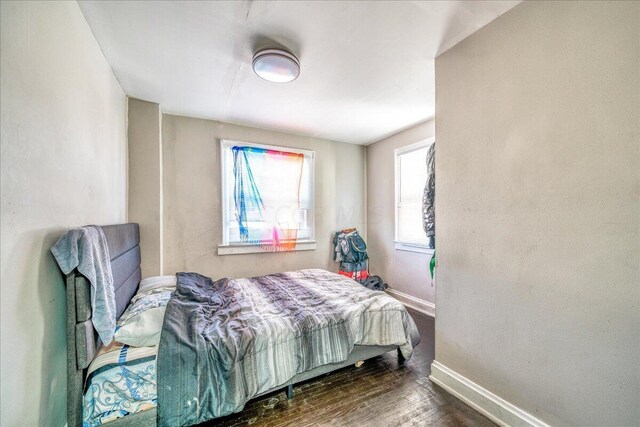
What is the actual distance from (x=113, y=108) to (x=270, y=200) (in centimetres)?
192

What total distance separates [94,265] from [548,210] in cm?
238

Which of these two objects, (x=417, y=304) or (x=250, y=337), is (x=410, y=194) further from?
(x=250, y=337)

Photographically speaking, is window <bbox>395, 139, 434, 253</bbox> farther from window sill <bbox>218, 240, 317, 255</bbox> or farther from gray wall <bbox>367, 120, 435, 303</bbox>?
window sill <bbox>218, 240, 317, 255</bbox>

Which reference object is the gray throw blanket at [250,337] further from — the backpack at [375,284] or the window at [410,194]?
the window at [410,194]

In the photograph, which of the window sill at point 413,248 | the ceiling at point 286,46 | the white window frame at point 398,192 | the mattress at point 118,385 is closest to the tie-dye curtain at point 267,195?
the ceiling at point 286,46

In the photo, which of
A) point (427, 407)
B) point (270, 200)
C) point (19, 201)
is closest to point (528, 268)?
point (427, 407)

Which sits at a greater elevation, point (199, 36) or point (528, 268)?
point (199, 36)

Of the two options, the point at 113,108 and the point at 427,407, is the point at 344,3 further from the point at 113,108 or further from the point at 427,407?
the point at 427,407

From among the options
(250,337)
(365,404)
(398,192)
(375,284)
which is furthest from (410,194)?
(250,337)

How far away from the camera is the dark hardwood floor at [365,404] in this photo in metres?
1.57

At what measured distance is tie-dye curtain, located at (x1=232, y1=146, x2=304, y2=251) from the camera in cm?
339

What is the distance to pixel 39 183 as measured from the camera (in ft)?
3.56

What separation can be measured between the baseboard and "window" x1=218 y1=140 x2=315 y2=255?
7.79ft

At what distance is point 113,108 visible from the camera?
2.12 metres
